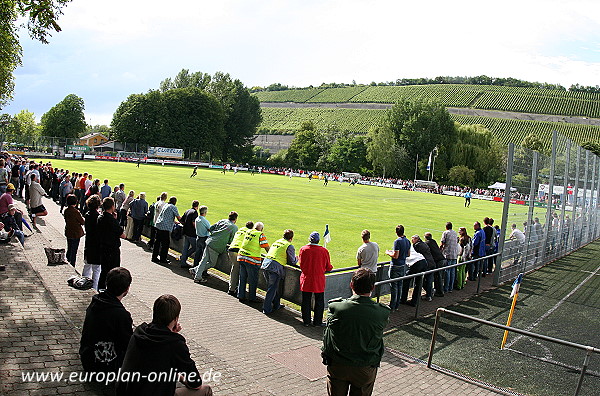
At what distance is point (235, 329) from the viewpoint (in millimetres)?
8477

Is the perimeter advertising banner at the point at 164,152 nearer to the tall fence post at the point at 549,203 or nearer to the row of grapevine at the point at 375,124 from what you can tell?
the row of grapevine at the point at 375,124

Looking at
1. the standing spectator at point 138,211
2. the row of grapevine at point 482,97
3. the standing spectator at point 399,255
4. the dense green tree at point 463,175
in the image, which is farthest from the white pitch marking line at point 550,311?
the row of grapevine at point 482,97

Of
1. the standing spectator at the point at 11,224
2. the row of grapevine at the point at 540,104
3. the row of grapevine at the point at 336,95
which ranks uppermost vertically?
the row of grapevine at the point at 336,95

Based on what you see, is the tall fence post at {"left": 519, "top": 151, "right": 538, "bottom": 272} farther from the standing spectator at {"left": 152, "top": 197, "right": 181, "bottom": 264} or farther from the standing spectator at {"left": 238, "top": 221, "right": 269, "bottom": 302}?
the standing spectator at {"left": 152, "top": 197, "right": 181, "bottom": 264}

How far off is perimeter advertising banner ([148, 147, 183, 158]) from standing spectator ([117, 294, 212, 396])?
85.1 meters

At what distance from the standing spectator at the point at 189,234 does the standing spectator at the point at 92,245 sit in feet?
12.2

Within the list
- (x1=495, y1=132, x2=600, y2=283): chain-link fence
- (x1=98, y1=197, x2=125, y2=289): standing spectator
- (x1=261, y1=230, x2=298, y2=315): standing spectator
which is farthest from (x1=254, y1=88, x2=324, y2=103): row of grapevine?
(x1=98, y1=197, x2=125, y2=289): standing spectator

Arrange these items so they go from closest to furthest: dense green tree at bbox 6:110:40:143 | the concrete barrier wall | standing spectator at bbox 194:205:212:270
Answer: the concrete barrier wall, standing spectator at bbox 194:205:212:270, dense green tree at bbox 6:110:40:143

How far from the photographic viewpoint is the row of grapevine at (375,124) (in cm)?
10869

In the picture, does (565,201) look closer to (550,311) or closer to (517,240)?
(517,240)

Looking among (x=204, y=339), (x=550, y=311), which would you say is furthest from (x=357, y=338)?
(x=550, y=311)

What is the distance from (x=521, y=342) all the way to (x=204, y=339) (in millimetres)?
5867

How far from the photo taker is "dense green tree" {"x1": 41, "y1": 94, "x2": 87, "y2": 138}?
109500 mm

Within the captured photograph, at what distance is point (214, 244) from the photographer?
38.1ft
